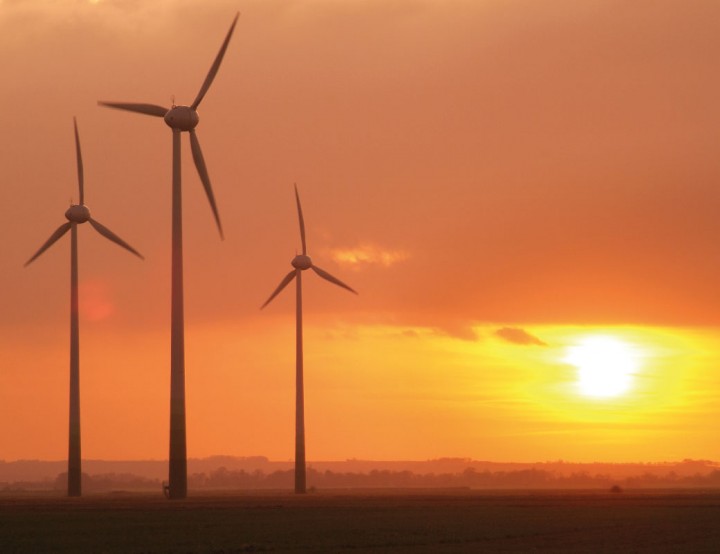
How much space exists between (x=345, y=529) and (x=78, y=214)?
240 feet

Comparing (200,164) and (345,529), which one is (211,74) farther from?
(345,529)

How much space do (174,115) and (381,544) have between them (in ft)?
209

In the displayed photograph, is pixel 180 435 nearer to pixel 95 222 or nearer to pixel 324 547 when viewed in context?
pixel 95 222

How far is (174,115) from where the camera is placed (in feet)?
372

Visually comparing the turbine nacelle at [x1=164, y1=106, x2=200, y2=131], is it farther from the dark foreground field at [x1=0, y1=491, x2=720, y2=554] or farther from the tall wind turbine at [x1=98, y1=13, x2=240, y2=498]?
the dark foreground field at [x1=0, y1=491, x2=720, y2=554]

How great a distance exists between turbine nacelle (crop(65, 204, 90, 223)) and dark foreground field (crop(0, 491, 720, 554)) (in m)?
41.2

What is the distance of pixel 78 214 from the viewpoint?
132125 mm

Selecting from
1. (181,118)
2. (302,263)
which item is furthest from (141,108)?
(302,263)

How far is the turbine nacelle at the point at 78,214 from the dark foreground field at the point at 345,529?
41.2m

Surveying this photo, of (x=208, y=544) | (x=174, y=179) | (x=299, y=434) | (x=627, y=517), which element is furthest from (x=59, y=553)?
(x=299, y=434)

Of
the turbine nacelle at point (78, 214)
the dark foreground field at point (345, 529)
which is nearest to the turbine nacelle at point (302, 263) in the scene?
→ the turbine nacelle at point (78, 214)

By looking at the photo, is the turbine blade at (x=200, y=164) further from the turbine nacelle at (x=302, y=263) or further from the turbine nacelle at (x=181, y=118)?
the turbine nacelle at (x=302, y=263)

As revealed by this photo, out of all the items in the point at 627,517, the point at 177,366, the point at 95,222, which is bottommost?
the point at 627,517

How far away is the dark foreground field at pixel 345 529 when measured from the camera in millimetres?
55094
